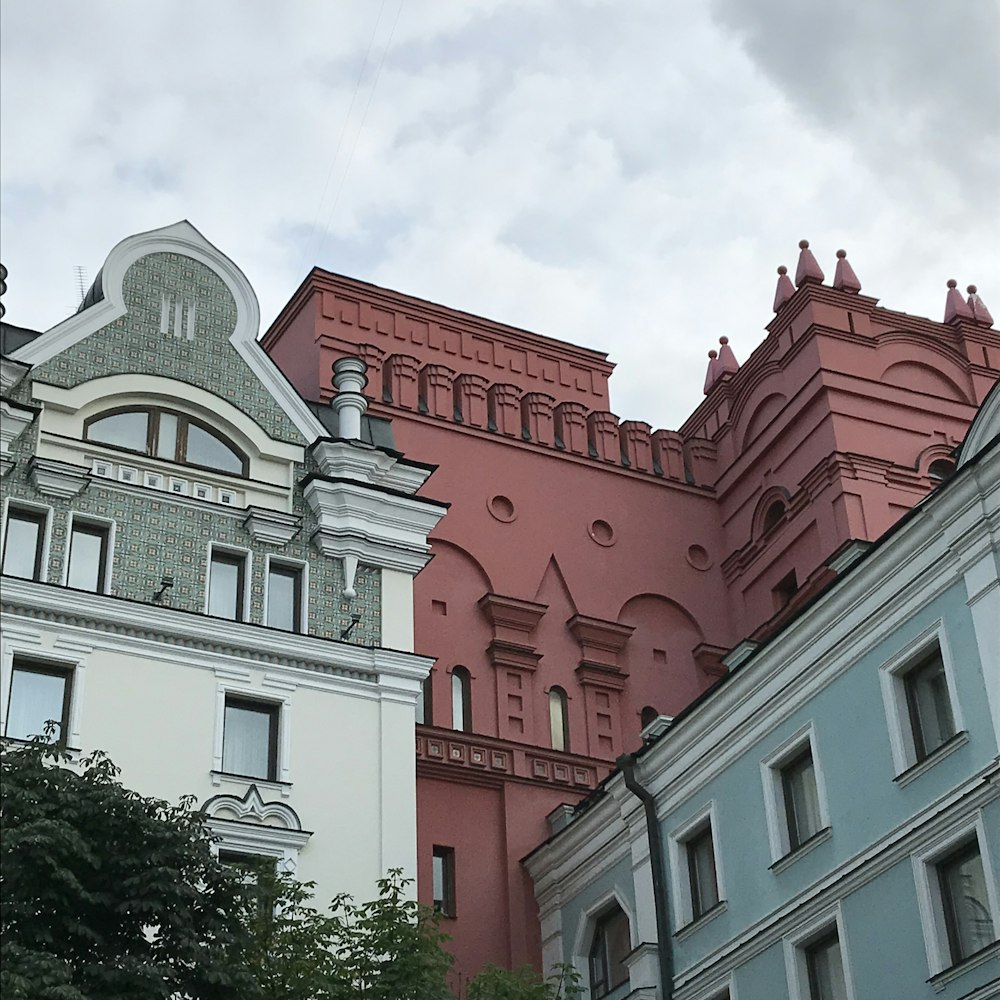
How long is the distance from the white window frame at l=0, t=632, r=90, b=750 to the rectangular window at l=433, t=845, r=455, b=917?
7112 millimetres

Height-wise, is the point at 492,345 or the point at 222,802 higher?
the point at 492,345

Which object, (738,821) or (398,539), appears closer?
(738,821)

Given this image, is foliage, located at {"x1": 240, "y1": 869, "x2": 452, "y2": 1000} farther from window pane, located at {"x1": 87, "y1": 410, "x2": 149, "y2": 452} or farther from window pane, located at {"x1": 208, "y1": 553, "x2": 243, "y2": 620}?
window pane, located at {"x1": 87, "y1": 410, "x2": 149, "y2": 452}

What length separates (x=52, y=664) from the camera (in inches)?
1044

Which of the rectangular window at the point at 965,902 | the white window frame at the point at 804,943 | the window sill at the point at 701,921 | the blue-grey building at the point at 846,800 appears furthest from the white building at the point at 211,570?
the rectangular window at the point at 965,902

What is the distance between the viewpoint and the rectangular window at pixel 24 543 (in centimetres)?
2700

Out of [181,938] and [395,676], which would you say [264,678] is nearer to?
[395,676]

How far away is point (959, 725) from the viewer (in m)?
22.1

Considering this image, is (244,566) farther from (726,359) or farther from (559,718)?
(726,359)

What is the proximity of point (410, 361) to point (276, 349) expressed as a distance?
3.07 m

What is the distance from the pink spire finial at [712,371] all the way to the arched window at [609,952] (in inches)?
590

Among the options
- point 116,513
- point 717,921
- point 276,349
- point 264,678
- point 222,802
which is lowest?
point 717,921

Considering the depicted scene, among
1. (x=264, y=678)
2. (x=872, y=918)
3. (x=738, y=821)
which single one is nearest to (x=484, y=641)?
(x=264, y=678)

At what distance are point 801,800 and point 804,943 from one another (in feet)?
6.28
